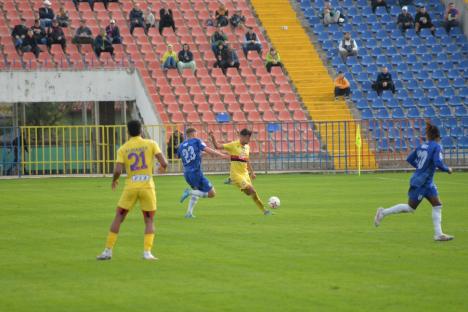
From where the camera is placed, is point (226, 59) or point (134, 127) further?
point (226, 59)

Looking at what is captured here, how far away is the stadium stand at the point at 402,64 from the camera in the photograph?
42.4 meters

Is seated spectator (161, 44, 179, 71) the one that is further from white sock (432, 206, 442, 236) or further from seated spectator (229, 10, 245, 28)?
white sock (432, 206, 442, 236)

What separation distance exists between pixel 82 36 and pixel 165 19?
424 centimetres

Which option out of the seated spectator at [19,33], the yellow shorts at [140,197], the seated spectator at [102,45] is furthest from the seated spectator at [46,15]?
the yellow shorts at [140,197]

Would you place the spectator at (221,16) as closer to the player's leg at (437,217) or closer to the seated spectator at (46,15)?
the seated spectator at (46,15)

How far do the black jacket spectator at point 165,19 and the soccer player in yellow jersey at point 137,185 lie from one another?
2974 centimetres

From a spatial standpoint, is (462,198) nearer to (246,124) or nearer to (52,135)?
(246,124)

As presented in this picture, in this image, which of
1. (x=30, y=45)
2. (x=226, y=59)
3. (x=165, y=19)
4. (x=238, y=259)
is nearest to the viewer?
(x=238, y=259)

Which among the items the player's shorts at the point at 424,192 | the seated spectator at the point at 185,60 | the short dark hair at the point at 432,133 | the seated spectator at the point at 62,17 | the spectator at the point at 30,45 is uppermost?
the seated spectator at the point at 62,17

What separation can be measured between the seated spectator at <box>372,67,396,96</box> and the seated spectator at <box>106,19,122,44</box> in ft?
33.1

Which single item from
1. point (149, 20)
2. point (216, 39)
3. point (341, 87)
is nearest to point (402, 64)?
point (341, 87)

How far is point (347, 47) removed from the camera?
45156 millimetres

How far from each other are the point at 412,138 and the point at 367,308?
94.2 ft

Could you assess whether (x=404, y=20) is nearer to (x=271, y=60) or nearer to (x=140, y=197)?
(x=271, y=60)
